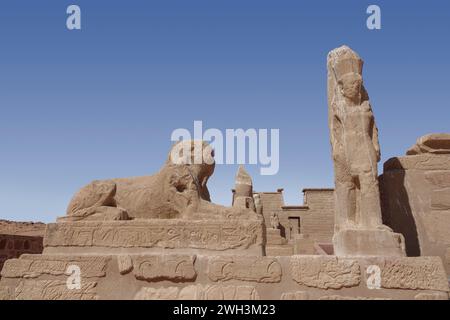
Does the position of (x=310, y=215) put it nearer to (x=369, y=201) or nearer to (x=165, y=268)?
(x=369, y=201)

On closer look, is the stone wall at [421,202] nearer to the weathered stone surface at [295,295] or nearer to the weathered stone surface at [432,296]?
the weathered stone surface at [432,296]

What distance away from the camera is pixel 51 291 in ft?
12.2

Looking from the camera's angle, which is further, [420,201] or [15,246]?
[15,246]

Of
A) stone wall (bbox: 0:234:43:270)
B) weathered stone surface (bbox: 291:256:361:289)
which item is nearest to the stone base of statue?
weathered stone surface (bbox: 291:256:361:289)

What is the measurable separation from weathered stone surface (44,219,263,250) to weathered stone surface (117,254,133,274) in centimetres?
17

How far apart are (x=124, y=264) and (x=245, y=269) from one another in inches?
47.6

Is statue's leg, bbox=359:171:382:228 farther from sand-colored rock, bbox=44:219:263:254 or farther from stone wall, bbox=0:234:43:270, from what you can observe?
stone wall, bbox=0:234:43:270

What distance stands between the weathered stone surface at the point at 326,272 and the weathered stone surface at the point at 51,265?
75.2 inches

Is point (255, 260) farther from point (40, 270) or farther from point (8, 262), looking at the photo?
point (8, 262)

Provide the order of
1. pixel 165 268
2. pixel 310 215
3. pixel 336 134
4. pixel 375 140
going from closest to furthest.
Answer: pixel 165 268, pixel 375 140, pixel 336 134, pixel 310 215

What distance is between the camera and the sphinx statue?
4070mm

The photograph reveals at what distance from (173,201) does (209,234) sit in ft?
2.20

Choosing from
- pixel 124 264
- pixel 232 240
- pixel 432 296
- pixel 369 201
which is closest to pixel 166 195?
pixel 124 264

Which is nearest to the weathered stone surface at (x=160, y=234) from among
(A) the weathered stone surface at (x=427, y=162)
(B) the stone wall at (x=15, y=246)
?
(A) the weathered stone surface at (x=427, y=162)
